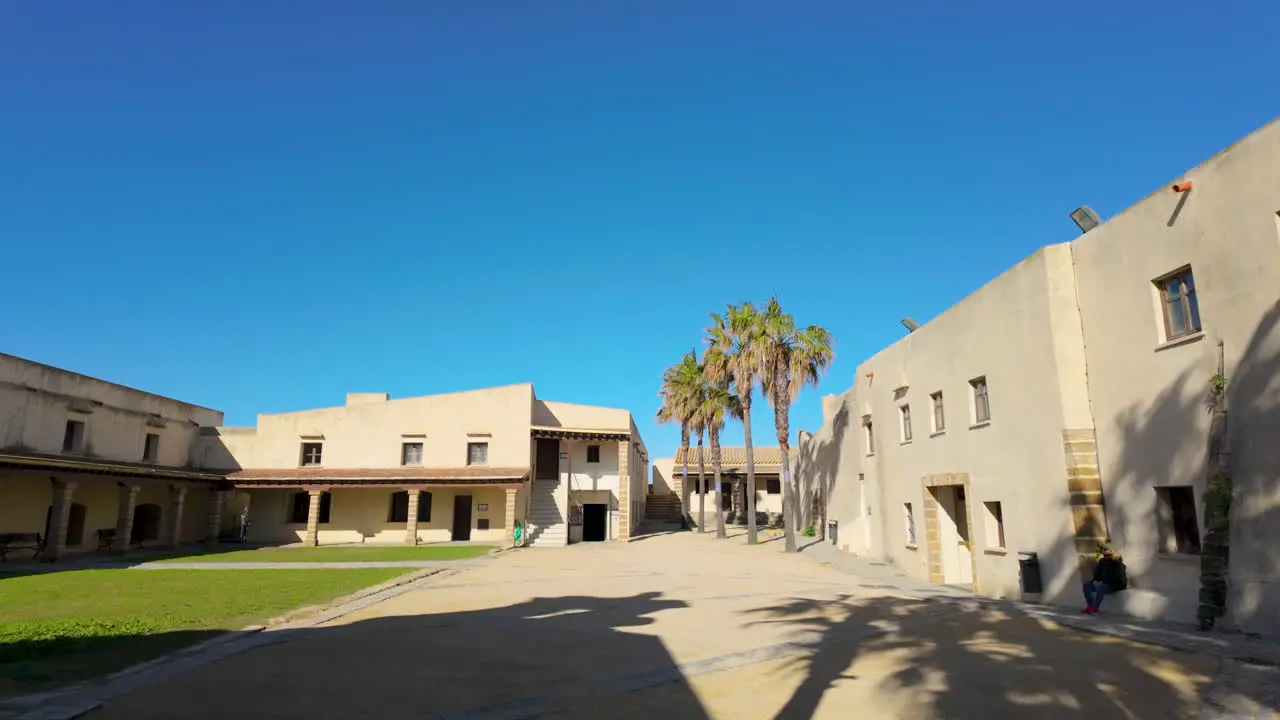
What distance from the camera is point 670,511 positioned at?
2165 inches

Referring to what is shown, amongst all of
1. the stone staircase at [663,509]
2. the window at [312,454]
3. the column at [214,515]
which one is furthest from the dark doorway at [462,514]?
the stone staircase at [663,509]

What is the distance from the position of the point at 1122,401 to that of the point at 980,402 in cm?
404

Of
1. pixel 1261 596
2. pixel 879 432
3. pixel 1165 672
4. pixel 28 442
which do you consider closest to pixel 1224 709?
pixel 1165 672

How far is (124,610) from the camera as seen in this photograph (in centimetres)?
1282

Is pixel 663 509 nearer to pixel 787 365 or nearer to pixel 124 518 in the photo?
pixel 787 365

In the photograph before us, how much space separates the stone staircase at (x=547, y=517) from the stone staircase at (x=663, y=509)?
748 inches

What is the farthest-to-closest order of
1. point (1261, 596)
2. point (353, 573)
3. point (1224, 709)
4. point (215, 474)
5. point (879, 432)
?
point (215, 474) → point (879, 432) → point (353, 573) → point (1261, 596) → point (1224, 709)

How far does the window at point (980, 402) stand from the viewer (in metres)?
15.9

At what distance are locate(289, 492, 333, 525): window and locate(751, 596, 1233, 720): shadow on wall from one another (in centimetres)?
2959

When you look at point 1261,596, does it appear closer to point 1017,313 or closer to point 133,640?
point 1017,313

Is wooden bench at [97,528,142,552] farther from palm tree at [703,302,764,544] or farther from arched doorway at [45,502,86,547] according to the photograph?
palm tree at [703,302,764,544]

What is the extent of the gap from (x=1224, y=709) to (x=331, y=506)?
35252 mm

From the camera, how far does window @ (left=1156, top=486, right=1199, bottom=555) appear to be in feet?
36.0

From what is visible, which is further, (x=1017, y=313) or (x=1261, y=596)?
(x=1017, y=313)
